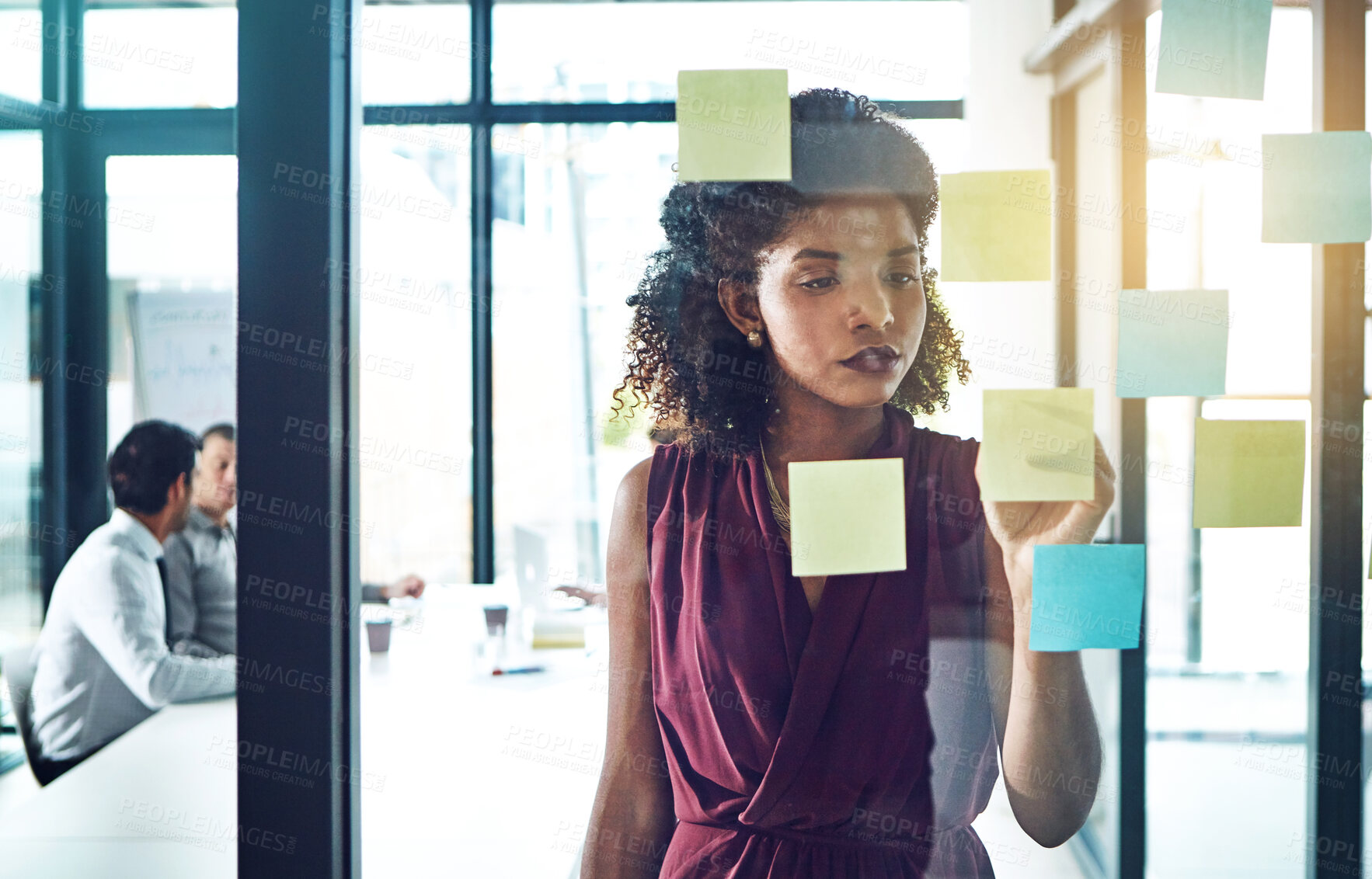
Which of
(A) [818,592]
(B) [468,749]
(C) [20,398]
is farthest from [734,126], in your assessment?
(C) [20,398]

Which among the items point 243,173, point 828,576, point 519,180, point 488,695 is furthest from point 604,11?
point 488,695

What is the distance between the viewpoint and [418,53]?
1053mm

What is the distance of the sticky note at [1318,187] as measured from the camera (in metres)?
1.01

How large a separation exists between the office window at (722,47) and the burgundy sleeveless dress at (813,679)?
0.39 metres

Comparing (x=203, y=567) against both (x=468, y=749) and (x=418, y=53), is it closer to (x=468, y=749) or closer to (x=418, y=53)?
(x=468, y=749)

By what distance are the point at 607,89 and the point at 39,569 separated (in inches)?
48.6

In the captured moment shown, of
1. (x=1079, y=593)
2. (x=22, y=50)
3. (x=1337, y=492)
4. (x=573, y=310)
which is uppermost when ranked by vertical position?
(x=22, y=50)

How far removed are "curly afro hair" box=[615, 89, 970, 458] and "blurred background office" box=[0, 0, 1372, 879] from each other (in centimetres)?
3

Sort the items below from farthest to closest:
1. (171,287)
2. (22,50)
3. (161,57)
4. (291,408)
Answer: (171,287) → (22,50) → (161,57) → (291,408)

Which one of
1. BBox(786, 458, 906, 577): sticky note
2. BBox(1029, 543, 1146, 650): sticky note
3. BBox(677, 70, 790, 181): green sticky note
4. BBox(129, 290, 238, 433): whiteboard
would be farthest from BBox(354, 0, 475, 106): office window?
BBox(129, 290, 238, 433): whiteboard

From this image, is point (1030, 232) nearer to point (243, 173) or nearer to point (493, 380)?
point (493, 380)

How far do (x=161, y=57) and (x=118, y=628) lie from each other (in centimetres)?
98

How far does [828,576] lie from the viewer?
3.20 ft

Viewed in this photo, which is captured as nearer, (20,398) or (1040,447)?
(1040,447)
